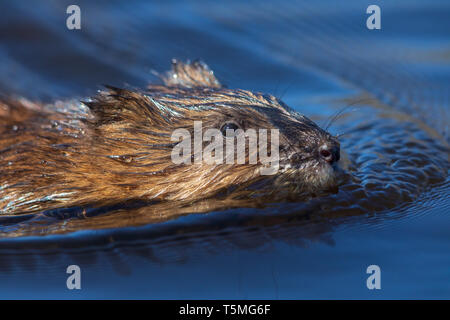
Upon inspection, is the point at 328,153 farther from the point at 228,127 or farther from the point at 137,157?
the point at 137,157

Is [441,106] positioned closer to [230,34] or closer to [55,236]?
[230,34]

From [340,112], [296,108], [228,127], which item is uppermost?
[296,108]

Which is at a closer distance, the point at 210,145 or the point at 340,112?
the point at 210,145

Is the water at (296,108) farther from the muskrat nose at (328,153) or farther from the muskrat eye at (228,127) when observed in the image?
the muskrat eye at (228,127)

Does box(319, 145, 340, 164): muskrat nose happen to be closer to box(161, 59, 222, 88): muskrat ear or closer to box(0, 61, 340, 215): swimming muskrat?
box(0, 61, 340, 215): swimming muskrat

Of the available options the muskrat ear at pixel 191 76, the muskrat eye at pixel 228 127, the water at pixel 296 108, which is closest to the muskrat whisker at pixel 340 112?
the water at pixel 296 108

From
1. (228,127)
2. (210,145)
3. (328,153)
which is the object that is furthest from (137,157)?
(328,153)

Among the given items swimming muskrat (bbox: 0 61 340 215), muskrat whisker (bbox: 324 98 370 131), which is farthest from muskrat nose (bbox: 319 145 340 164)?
muskrat whisker (bbox: 324 98 370 131)
